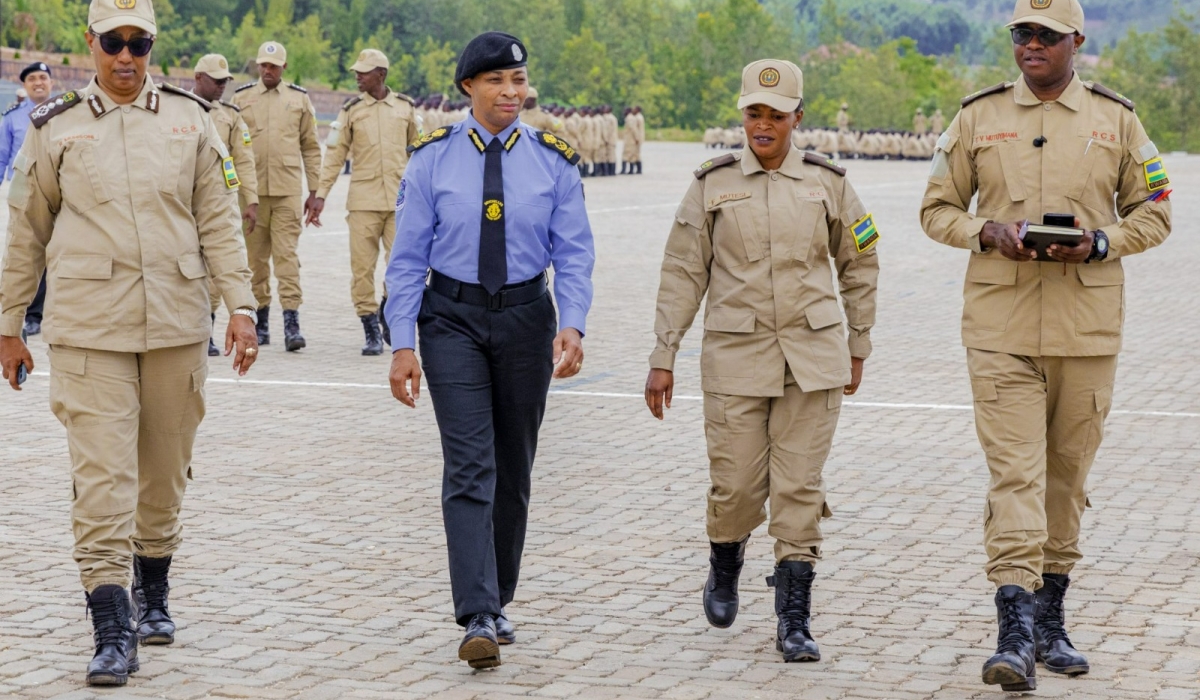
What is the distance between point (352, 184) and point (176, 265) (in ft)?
23.3

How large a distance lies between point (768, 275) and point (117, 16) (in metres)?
2.23

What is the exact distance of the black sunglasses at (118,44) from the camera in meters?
5.64

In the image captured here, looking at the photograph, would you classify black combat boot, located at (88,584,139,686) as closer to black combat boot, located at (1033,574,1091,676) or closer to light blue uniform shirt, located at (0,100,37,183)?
black combat boot, located at (1033,574,1091,676)

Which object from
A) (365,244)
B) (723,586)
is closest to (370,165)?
(365,244)

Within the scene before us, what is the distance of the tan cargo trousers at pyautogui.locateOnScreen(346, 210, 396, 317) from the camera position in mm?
12883

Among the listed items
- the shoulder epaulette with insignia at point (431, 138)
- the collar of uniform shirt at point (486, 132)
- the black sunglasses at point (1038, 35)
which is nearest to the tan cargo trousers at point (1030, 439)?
the black sunglasses at point (1038, 35)

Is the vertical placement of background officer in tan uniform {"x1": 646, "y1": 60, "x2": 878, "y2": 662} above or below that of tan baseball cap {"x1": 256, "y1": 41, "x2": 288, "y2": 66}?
below

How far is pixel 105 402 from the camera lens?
564 cm

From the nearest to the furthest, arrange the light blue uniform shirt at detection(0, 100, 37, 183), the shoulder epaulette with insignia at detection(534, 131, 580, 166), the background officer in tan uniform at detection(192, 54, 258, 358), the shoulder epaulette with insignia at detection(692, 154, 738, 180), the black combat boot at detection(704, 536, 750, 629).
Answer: the shoulder epaulette with insignia at detection(534, 131, 580, 166) < the shoulder epaulette with insignia at detection(692, 154, 738, 180) < the black combat boot at detection(704, 536, 750, 629) < the background officer in tan uniform at detection(192, 54, 258, 358) < the light blue uniform shirt at detection(0, 100, 37, 183)

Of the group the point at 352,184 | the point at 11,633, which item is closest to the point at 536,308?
the point at 11,633

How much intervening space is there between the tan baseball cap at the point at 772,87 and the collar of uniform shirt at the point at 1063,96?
0.69 metres

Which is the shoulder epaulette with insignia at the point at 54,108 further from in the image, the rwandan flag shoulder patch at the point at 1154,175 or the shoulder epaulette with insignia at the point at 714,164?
the rwandan flag shoulder patch at the point at 1154,175

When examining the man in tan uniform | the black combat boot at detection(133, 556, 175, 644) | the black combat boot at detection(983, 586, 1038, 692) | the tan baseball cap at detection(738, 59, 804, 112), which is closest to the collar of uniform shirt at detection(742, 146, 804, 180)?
the tan baseball cap at detection(738, 59, 804, 112)

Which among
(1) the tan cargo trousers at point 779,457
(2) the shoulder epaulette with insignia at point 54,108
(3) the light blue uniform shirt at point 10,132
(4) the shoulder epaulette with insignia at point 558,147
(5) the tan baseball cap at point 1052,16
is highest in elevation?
(5) the tan baseball cap at point 1052,16
